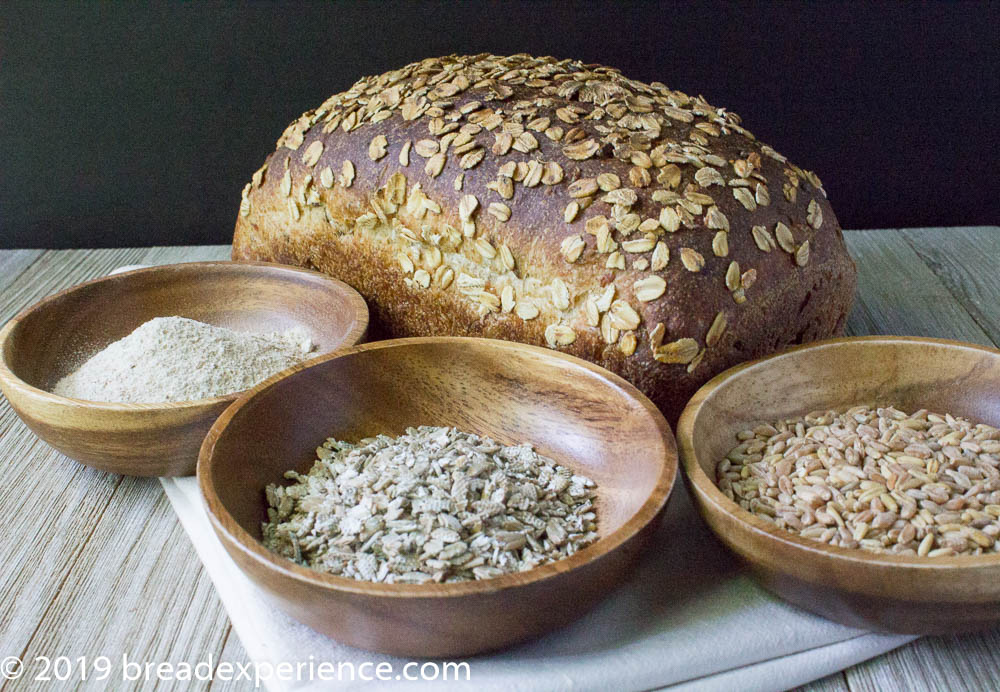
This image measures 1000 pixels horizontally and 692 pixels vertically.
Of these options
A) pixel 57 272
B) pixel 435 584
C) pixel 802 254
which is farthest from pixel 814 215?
pixel 57 272

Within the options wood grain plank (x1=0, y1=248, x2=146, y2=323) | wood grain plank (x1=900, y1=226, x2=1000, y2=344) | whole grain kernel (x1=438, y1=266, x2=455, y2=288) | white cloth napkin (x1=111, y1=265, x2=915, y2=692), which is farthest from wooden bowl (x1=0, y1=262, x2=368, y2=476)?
wood grain plank (x1=900, y1=226, x2=1000, y2=344)

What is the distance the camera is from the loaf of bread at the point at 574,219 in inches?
43.5

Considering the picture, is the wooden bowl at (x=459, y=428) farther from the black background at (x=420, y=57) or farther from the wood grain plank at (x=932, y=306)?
the black background at (x=420, y=57)

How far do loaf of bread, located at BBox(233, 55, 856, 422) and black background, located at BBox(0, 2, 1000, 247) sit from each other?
653 millimetres

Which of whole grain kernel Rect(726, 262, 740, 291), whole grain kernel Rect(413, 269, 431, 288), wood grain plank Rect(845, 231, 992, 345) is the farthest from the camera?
wood grain plank Rect(845, 231, 992, 345)

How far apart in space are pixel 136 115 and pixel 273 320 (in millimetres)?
989

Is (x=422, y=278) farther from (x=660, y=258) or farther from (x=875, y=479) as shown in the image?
(x=875, y=479)

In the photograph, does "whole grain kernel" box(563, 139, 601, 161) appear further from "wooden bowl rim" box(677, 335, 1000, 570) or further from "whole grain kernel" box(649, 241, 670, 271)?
"wooden bowl rim" box(677, 335, 1000, 570)

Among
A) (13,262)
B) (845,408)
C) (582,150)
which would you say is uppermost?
(582,150)

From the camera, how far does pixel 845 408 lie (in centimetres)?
113

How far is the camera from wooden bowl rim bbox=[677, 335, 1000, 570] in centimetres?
77

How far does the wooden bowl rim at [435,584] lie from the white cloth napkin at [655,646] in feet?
0.23

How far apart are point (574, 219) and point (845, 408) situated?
41 centimetres

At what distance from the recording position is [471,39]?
2047 mm
